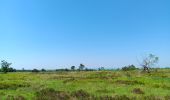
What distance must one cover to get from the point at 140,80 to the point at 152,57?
72.7 meters

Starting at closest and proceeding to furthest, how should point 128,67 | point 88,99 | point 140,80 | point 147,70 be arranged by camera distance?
point 88,99
point 140,80
point 147,70
point 128,67

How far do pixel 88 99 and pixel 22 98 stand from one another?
5058 millimetres

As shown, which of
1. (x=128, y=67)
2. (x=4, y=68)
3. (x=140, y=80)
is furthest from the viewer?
(x=128, y=67)

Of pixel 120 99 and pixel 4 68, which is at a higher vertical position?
pixel 4 68

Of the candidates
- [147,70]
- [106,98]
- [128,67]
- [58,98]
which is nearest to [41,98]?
[58,98]

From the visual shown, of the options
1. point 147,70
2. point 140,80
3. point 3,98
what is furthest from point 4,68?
point 3,98

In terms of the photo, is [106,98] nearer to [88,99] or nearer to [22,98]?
[88,99]

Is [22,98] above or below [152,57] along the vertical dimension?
below

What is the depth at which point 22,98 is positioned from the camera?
23406mm

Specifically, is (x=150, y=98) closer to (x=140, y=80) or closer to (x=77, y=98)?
(x=77, y=98)

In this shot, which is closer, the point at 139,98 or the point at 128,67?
the point at 139,98

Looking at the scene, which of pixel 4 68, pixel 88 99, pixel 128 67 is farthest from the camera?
pixel 128 67

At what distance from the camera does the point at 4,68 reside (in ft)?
448

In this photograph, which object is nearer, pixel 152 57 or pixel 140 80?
pixel 140 80
